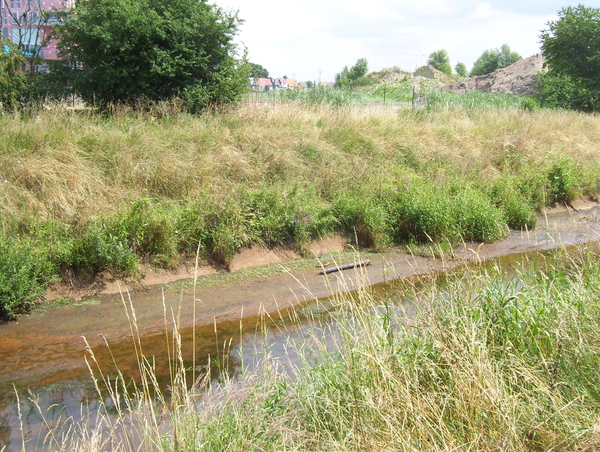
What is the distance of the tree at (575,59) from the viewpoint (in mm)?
24797

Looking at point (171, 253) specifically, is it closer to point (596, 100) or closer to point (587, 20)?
point (596, 100)

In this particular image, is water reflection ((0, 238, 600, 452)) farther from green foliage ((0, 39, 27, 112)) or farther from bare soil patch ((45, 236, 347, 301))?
green foliage ((0, 39, 27, 112))

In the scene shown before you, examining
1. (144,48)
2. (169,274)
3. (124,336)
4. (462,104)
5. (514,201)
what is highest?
(144,48)

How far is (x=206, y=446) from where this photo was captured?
3.18 m

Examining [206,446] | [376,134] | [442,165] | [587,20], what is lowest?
[206,446]

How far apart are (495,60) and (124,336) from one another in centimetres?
6271

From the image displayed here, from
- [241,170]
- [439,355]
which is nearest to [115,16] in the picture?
[241,170]

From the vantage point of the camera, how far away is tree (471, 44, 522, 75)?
58.2 m

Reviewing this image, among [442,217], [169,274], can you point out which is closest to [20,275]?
[169,274]

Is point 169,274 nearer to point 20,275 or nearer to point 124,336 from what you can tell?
point 124,336

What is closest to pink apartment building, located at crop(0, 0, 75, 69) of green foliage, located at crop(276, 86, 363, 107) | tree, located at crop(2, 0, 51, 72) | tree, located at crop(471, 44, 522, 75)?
tree, located at crop(2, 0, 51, 72)

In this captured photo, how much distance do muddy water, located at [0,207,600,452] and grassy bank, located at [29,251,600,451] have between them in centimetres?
56

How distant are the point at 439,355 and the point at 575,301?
66.1 inches

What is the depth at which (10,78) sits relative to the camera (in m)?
11.3
